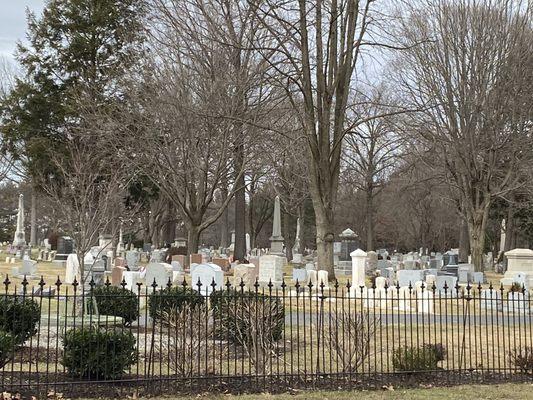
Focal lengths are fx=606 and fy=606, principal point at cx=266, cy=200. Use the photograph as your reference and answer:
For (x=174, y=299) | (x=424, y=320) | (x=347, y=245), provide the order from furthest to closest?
(x=347, y=245) → (x=424, y=320) → (x=174, y=299)

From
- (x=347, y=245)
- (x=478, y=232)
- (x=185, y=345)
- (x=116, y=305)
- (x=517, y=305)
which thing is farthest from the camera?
(x=347, y=245)

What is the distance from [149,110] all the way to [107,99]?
22.1 ft

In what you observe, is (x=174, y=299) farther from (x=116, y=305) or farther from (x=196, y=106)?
(x=196, y=106)

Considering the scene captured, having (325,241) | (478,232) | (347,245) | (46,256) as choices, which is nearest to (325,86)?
(325,241)

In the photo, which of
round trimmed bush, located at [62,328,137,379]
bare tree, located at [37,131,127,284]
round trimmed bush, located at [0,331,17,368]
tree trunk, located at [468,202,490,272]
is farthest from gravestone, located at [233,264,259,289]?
round trimmed bush, located at [0,331,17,368]

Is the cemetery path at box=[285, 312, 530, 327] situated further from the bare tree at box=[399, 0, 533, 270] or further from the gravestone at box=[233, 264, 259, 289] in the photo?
the bare tree at box=[399, 0, 533, 270]

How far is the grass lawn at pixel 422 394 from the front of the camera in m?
7.18

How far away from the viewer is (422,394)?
750cm

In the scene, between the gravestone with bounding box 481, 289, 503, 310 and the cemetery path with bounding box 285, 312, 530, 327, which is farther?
the gravestone with bounding box 481, 289, 503, 310

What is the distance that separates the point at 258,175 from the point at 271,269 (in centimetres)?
747

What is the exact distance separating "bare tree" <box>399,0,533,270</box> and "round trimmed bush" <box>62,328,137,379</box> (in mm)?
23215

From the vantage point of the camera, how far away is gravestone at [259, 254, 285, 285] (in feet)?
82.9

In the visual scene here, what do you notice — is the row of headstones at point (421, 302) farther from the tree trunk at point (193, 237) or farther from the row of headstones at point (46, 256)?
the row of headstones at point (46, 256)

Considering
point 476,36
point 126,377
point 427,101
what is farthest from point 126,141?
point 126,377
